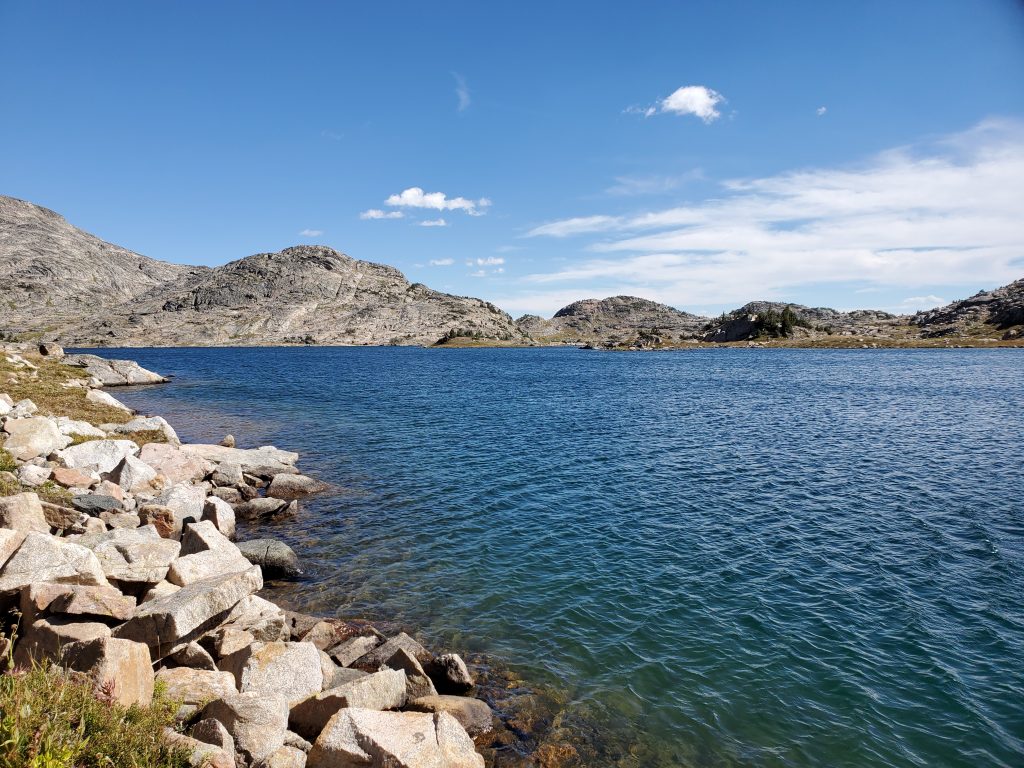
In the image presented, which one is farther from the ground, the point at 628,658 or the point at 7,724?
the point at 7,724

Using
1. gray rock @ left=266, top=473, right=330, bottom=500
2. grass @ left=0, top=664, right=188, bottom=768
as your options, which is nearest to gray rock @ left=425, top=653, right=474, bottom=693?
grass @ left=0, top=664, right=188, bottom=768

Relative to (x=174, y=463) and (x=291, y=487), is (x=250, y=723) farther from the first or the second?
(x=174, y=463)

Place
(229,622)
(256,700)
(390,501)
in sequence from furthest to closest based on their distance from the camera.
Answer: (390,501) < (229,622) < (256,700)

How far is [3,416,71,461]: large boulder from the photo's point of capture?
89.7ft

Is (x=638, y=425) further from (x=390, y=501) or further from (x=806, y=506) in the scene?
(x=390, y=501)

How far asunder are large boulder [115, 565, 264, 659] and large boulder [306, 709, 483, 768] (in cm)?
430

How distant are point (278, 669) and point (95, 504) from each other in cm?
1552

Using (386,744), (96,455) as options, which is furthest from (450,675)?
(96,455)

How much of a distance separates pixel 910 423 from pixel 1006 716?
4660 cm

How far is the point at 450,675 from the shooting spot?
15.2 m

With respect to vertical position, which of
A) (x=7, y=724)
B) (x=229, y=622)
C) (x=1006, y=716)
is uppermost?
(x=7, y=724)

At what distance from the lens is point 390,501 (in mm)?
31328

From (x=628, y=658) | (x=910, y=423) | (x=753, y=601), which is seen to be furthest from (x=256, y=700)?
(x=910, y=423)

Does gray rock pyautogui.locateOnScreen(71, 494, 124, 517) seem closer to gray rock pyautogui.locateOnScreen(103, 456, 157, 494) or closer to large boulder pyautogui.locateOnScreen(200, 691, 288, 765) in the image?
gray rock pyautogui.locateOnScreen(103, 456, 157, 494)
